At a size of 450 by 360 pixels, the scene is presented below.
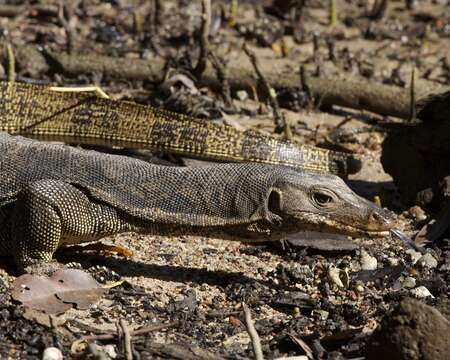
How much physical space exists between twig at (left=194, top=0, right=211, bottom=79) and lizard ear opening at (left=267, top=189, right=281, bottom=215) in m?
3.54

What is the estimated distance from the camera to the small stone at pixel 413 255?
7.04 m

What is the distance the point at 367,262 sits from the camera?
6969 millimetres

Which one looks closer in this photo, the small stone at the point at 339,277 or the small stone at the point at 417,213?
the small stone at the point at 339,277

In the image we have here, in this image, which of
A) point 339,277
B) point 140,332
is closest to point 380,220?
point 339,277

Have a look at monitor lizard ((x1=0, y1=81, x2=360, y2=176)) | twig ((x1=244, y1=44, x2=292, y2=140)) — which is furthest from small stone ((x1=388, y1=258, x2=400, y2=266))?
twig ((x1=244, y1=44, x2=292, y2=140))

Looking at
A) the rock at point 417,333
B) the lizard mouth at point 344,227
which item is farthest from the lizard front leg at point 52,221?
the rock at point 417,333

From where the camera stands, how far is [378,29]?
1257 cm

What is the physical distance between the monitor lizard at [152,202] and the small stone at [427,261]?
0.99m

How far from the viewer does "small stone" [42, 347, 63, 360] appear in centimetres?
524

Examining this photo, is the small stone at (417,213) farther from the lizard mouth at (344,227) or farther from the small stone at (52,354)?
the small stone at (52,354)

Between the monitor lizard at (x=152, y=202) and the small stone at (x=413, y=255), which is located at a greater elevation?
the monitor lizard at (x=152, y=202)

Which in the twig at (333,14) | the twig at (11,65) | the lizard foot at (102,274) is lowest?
the lizard foot at (102,274)

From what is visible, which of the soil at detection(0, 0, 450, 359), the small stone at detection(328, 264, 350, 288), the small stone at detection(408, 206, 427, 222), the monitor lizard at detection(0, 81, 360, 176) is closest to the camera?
the soil at detection(0, 0, 450, 359)

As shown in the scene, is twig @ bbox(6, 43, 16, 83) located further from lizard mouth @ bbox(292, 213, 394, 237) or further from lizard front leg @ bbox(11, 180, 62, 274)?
lizard mouth @ bbox(292, 213, 394, 237)
